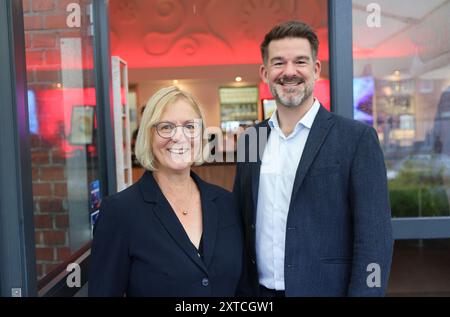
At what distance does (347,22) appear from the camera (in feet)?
7.83

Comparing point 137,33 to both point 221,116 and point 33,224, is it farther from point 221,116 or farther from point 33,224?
point 33,224

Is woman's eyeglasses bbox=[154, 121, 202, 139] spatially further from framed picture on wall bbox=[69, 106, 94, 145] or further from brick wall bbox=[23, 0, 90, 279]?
framed picture on wall bbox=[69, 106, 94, 145]

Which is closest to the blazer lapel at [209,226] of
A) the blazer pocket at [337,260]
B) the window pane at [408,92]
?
the blazer pocket at [337,260]

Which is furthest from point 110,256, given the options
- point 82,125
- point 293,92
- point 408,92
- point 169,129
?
point 408,92

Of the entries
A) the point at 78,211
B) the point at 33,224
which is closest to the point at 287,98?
the point at 33,224

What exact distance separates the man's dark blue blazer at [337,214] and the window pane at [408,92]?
3.15 ft

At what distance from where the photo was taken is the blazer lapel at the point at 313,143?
1.66m

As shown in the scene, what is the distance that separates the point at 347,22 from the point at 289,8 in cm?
443

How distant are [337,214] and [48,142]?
164 centimetres

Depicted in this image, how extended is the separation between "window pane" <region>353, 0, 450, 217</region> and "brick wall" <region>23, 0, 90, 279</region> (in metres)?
1.62

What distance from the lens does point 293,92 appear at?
171 cm

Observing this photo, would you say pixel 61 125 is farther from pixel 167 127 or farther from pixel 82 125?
pixel 167 127

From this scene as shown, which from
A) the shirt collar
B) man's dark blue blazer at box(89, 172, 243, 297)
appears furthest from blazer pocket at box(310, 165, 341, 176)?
man's dark blue blazer at box(89, 172, 243, 297)

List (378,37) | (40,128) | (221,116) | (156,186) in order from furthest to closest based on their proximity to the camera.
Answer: (221,116), (378,37), (40,128), (156,186)
